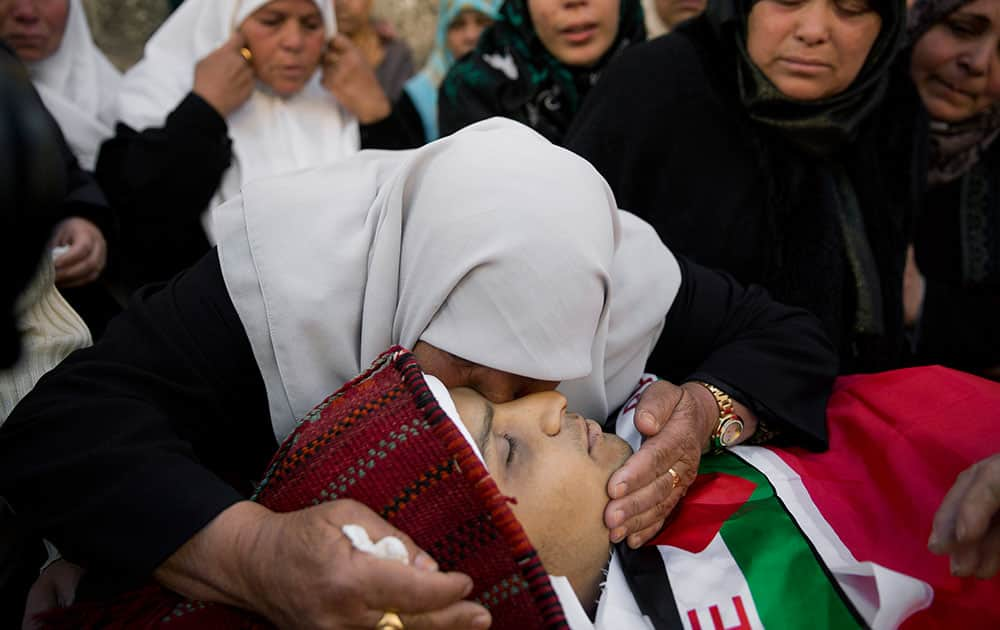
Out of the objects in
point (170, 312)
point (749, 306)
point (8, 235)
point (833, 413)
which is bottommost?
point (833, 413)

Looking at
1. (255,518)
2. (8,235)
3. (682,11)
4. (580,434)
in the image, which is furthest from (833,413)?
(682,11)

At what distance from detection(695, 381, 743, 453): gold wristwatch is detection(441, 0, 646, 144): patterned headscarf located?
174cm

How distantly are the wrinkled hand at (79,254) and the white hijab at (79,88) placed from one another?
2.27ft

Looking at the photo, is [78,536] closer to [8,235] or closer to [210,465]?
[210,465]

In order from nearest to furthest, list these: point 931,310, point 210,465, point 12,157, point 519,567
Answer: point 12,157 → point 519,567 → point 210,465 → point 931,310

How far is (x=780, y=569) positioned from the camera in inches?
53.3

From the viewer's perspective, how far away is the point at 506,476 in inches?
52.1

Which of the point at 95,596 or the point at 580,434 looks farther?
the point at 580,434

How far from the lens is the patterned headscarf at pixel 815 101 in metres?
2.43

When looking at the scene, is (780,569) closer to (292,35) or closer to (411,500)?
(411,500)

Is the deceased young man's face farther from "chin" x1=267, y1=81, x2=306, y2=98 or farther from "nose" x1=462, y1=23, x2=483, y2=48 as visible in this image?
"nose" x1=462, y1=23, x2=483, y2=48

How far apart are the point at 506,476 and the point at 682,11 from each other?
128 inches

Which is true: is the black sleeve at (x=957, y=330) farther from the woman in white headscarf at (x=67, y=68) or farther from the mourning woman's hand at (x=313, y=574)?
the woman in white headscarf at (x=67, y=68)

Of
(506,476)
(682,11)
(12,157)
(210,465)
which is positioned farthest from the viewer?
(682,11)
